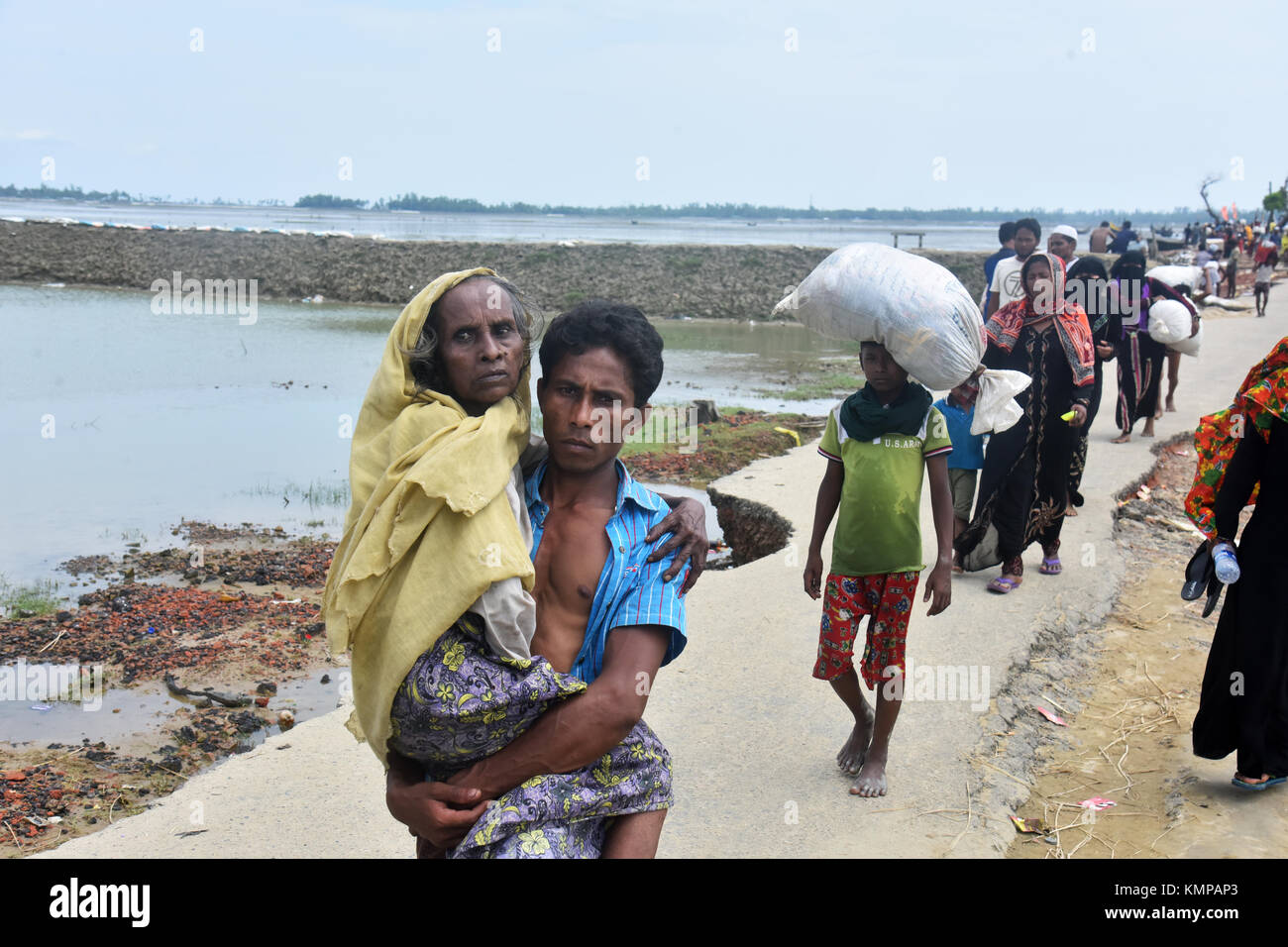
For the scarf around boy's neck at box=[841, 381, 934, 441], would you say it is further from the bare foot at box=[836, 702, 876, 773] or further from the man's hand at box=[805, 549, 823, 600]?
the bare foot at box=[836, 702, 876, 773]

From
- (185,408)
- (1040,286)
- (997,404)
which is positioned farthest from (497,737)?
(185,408)

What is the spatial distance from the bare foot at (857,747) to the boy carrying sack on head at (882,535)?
12cm

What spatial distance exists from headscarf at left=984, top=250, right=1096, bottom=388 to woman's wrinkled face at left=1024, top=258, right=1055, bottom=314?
11 mm

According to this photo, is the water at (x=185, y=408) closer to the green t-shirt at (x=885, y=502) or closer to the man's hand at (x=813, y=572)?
the man's hand at (x=813, y=572)

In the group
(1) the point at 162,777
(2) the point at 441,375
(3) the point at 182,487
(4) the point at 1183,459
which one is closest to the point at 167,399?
(3) the point at 182,487

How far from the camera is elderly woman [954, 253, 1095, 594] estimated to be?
6570 mm

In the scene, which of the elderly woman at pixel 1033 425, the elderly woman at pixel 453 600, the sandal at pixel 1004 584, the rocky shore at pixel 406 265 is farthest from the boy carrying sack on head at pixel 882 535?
the rocky shore at pixel 406 265

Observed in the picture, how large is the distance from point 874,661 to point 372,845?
2.00m

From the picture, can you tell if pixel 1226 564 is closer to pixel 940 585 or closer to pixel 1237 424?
pixel 1237 424

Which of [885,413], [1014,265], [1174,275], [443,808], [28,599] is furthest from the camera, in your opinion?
[1174,275]

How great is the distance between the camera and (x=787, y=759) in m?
4.64

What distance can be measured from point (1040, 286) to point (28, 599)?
23.1 feet

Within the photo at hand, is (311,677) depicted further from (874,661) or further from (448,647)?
(448,647)

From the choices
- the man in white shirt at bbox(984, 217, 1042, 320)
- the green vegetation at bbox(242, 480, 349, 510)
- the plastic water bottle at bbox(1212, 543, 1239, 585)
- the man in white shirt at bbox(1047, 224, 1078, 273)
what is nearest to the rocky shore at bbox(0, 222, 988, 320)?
the green vegetation at bbox(242, 480, 349, 510)
